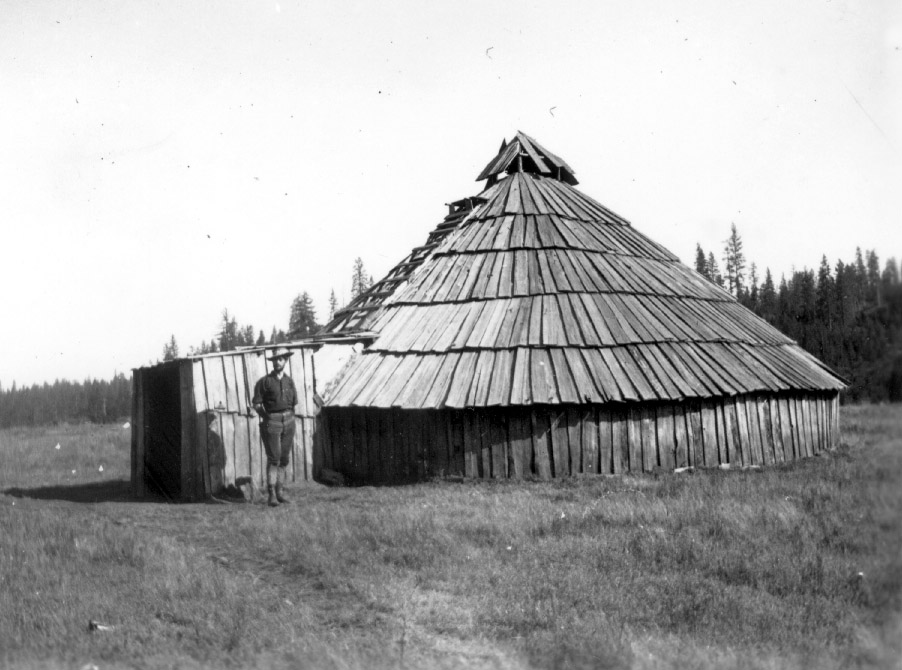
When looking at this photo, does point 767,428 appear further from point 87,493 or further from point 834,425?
point 87,493

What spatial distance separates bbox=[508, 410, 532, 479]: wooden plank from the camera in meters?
12.7

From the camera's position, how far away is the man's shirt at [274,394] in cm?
1209

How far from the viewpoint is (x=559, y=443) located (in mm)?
12664

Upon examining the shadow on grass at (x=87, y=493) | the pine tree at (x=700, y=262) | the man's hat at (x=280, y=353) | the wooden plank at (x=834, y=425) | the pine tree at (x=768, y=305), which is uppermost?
the pine tree at (x=700, y=262)

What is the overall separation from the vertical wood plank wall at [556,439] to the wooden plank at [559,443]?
2 cm

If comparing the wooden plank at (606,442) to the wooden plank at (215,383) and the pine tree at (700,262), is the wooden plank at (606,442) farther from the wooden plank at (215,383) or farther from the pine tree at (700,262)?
the pine tree at (700,262)

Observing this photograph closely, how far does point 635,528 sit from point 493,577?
7.70ft

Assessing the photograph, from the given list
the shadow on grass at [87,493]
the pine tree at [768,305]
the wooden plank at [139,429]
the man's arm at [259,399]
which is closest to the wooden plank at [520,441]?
the man's arm at [259,399]

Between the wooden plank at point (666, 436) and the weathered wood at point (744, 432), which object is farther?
the weathered wood at point (744, 432)

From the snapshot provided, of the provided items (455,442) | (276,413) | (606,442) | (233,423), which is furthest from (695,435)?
(233,423)

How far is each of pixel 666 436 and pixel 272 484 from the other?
6.80 metres

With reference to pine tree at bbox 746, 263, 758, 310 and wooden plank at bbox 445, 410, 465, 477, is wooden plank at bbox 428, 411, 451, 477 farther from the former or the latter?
pine tree at bbox 746, 263, 758, 310

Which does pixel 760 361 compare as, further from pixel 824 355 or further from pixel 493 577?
pixel 824 355

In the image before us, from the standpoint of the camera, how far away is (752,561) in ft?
23.5
